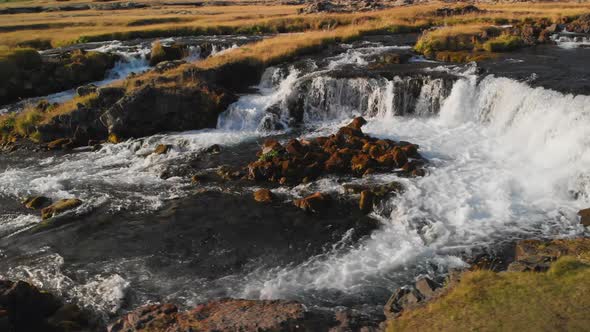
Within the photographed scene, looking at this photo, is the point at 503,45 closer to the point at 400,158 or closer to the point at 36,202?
the point at 400,158

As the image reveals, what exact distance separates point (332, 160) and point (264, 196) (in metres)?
4.18

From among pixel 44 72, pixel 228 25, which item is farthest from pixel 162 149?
pixel 228 25

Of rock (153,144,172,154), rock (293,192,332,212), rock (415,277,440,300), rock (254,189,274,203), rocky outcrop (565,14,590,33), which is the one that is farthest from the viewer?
rocky outcrop (565,14,590,33)

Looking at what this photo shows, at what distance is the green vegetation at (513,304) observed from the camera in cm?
1064

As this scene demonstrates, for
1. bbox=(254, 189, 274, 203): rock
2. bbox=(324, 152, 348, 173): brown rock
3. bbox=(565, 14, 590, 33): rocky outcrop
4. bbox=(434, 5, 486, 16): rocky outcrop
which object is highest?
bbox=(434, 5, 486, 16): rocky outcrop

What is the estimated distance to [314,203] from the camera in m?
20.4

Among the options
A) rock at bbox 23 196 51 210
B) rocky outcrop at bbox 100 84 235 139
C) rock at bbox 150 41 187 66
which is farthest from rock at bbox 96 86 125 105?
rock at bbox 23 196 51 210

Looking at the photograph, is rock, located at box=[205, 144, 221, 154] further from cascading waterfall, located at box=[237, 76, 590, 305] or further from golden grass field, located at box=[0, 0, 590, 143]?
golden grass field, located at box=[0, 0, 590, 143]

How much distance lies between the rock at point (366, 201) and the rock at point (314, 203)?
4.52 feet

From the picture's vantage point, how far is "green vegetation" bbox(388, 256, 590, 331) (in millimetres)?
10641

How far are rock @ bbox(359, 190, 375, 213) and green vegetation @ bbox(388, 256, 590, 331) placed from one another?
7.55 m

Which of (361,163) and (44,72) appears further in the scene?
(44,72)

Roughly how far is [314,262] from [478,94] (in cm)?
1797

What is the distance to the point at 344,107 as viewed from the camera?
32688 mm
